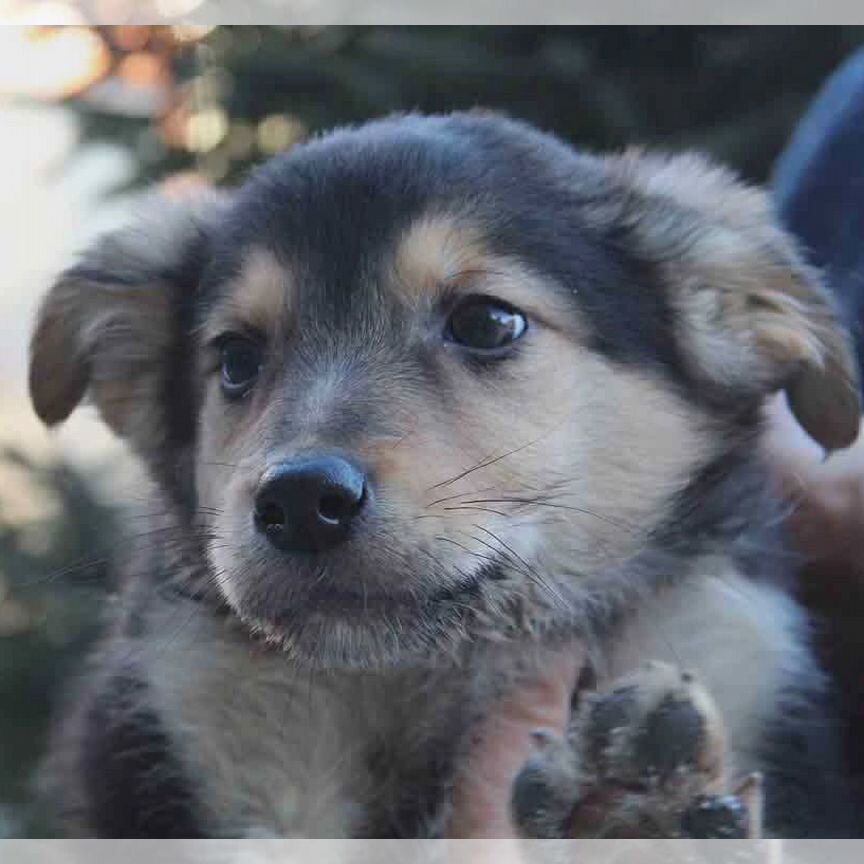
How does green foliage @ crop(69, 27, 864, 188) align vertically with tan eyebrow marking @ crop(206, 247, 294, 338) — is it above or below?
above

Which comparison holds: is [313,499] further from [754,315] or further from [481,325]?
[754,315]

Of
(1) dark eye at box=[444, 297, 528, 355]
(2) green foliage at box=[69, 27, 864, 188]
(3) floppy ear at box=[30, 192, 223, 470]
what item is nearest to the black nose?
(1) dark eye at box=[444, 297, 528, 355]

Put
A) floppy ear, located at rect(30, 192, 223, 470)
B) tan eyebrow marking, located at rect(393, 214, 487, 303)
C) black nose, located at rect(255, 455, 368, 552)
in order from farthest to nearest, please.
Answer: floppy ear, located at rect(30, 192, 223, 470) < tan eyebrow marking, located at rect(393, 214, 487, 303) < black nose, located at rect(255, 455, 368, 552)

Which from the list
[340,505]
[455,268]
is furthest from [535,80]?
[340,505]

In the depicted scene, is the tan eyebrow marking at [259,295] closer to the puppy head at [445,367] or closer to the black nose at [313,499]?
the puppy head at [445,367]

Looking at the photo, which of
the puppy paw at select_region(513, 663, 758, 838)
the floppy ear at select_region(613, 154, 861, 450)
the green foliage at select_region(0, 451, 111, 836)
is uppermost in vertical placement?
the floppy ear at select_region(613, 154, 861, 450)

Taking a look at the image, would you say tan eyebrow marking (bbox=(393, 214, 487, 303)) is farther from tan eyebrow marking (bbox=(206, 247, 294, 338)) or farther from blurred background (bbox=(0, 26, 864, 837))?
blurred background (bbox=(0, 26, 864, 837))
